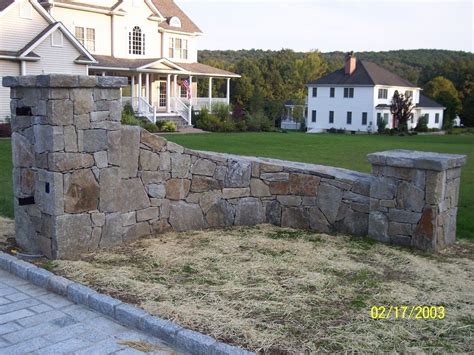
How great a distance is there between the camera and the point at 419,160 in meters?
6.43

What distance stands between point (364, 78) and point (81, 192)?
4787cm

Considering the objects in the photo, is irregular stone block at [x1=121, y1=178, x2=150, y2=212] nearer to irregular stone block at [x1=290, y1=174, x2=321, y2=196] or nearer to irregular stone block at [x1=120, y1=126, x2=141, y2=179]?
irregular stone block at [x1=120, y1=126, x2=141, y2=179]

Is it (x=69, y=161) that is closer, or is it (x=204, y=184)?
(x=69, y=161)

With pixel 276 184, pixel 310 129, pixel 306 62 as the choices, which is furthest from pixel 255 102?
pixel 276 184

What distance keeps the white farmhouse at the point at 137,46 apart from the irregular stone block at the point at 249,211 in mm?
22179

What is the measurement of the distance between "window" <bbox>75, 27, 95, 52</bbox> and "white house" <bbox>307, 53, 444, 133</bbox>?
2420 centimetres

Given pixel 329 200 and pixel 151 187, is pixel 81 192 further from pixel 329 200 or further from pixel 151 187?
pixel 329 200

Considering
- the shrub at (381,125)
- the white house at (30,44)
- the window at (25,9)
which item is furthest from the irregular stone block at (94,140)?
the shrub at (381,125)

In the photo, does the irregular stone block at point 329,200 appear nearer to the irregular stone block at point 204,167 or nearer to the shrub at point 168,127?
the irregular stone block at point 204,167

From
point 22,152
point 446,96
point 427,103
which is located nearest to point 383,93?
point 427,103

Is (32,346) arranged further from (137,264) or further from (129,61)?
(129,61)

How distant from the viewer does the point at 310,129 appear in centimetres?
5303

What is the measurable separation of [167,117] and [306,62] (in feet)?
137

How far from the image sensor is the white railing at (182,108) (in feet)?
110
